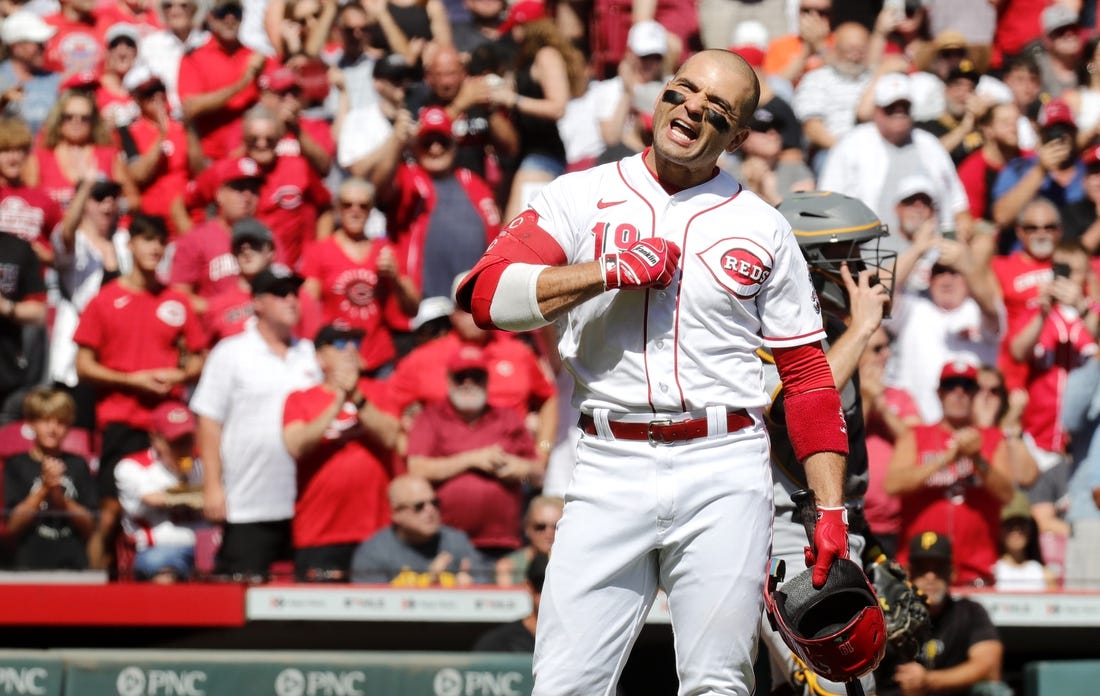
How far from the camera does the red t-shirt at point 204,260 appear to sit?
8.54 meters

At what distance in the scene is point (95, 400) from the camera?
8.07 m

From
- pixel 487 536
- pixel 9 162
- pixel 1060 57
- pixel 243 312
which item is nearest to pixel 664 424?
pixel 487 536

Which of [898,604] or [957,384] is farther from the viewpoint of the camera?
[957,384]

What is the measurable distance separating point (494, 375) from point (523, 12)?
3.21 meters

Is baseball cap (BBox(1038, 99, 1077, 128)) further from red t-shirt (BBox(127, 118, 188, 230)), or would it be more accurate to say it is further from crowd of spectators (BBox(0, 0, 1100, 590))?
red t-shirt (BBox(127, 118, 188, 230))

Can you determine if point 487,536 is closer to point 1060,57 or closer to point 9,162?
point 9,162

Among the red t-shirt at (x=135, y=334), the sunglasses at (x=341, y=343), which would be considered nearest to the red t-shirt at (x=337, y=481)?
the sunglasses at (x=341, y=343)

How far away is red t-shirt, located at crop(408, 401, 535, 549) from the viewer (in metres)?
7.17

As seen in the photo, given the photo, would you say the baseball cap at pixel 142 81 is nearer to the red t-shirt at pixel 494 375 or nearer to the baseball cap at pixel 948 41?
the red t-shirt at pixel 494 375

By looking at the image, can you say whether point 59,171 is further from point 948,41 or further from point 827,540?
point 827,540

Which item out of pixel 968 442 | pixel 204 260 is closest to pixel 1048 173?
pixel 968 442

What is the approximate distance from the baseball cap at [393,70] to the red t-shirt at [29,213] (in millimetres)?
1970

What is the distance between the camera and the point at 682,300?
391cm

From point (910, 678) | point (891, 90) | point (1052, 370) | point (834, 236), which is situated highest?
point (834, 236)
